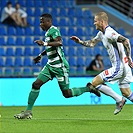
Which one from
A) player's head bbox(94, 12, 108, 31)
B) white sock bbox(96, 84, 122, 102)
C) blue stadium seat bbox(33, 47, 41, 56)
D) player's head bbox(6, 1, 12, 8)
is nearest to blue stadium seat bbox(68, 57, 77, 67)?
blue stadium seat bbox(33, 47, 41, 56)

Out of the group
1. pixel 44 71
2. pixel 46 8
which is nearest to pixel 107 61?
pixel 46 8

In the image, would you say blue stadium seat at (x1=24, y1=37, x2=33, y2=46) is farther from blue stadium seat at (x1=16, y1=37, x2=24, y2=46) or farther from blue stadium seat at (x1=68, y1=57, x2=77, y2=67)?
blue stadium seat at (x1=68, y1=57, x2=77, y2=67)

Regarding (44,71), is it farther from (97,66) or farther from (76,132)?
(97,66)

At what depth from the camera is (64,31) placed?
23.0 meters

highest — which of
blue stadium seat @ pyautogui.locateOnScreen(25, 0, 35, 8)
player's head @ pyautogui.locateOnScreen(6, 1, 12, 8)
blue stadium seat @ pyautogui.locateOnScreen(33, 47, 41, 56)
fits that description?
player's head @ pyautogui.locateOnScreen(6, 1, 12, 8)

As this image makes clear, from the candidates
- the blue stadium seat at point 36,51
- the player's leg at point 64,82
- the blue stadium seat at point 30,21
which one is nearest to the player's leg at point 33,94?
the player's leg at point 64,82

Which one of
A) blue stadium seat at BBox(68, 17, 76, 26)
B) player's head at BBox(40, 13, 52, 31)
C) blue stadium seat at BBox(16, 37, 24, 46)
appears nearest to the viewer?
player's head at BBox(40, 13, 52, 31)

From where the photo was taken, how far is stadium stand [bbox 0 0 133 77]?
68.8 feet

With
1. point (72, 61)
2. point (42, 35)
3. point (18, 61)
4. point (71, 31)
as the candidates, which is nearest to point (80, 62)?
point (72, 61)

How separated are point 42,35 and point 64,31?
3.25 ft

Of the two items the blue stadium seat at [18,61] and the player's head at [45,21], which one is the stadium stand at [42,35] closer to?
the blue stadium seat at [18,61]

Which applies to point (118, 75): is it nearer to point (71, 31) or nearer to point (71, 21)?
point (71, 31)

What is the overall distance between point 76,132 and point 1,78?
1017 centimetres

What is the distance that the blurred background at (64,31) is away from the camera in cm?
2091
